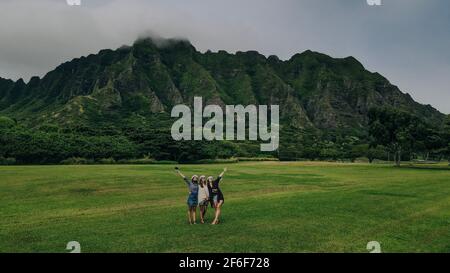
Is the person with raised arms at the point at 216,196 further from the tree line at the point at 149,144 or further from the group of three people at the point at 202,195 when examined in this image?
the tree line at the point at 149,144

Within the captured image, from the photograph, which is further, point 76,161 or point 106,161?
point 106,161

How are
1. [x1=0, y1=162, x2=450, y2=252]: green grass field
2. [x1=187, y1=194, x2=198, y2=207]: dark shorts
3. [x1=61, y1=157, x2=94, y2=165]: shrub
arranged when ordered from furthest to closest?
[x1=61, y1=157, x2=94, y2=165]: shrub < [x1=187, y1=194, x2=198, y2=207]: dark shorts < [x1=0, y1=162, x2=450, y2=252]: green grass field

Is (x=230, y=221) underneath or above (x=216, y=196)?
underneath

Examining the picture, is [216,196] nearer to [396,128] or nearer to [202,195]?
[202,195]

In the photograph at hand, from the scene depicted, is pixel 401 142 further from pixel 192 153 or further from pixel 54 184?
pixel 54 184

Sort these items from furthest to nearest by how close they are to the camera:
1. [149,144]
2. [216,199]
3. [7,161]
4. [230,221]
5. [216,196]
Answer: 1. [149,144]
2. [7,161]
3. [230,221]
4. [216,196]
5. [216,199]

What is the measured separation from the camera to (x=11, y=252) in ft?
52.4

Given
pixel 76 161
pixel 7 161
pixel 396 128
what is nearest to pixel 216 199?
pixel 76 161

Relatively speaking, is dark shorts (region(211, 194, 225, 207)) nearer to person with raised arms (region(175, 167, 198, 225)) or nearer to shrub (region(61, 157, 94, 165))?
person with raised arms (region(175, 167, 198, 225))

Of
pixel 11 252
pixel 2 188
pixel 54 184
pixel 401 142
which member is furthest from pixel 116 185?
pixel 401 142

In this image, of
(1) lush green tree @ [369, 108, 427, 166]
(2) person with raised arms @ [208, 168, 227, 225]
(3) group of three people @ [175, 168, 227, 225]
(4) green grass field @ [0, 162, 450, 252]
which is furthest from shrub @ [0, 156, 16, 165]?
(1) lush green tree @ [369, 108, 427, 166]

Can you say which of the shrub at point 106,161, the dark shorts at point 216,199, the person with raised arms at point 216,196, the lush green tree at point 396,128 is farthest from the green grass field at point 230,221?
the lush green tree at point 396,128

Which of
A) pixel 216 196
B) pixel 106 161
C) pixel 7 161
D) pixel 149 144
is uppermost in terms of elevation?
pixel 149 144
